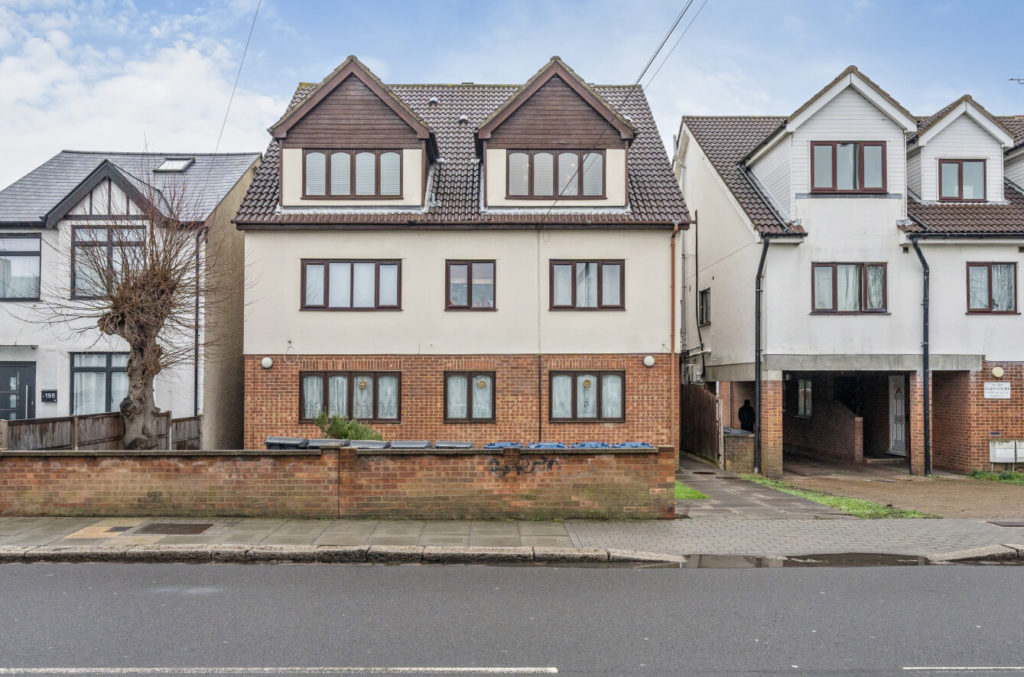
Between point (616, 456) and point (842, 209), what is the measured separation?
10.8m

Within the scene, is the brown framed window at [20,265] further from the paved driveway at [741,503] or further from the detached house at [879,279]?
the detached house at [879,279]

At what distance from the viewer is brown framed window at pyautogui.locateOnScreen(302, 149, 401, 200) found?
58.4 feet

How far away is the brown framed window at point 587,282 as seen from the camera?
701 inches

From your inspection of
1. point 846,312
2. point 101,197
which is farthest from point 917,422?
point 101,197

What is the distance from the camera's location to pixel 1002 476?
18031mm

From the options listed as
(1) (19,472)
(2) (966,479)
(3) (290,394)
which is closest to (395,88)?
(3) (290,394)

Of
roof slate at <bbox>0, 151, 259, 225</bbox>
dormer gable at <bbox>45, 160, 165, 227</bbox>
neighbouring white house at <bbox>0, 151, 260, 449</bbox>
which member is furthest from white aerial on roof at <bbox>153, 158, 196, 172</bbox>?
dormer gable at <bbox>45, 160, 165, 227</bbox>

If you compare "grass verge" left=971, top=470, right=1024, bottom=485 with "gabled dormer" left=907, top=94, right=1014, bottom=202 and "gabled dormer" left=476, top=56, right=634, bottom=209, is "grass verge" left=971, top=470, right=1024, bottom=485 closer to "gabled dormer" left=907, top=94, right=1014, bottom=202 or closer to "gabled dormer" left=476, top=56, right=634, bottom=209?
"gabled dormer" left=907, top=94, right=1014, bottom=202

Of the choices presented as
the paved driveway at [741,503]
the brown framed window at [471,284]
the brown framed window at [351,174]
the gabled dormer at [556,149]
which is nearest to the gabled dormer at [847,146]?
the gabled dormer at [556,149]

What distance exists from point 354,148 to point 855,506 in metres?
12.7

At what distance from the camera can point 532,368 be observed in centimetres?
1762

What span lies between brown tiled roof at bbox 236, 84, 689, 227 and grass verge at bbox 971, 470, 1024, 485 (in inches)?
359

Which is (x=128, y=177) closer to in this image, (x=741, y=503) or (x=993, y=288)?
(x=741, y=503)

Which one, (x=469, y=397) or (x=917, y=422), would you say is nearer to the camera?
(x=469, y=397)
